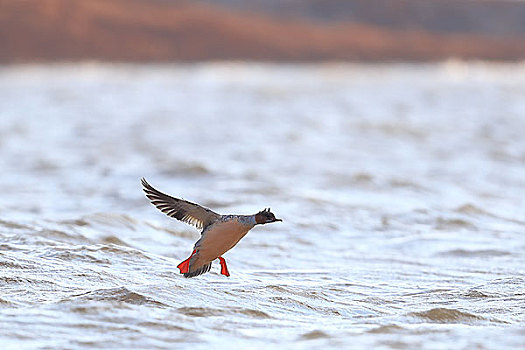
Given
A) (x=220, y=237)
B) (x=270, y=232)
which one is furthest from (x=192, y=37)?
(x=220, y=237)

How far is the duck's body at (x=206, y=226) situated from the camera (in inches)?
184

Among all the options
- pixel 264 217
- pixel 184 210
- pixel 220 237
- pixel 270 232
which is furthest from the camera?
pixel 270 232

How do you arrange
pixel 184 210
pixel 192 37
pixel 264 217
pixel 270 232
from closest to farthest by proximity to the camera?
pixel 264 217
pixel 184 210
pixel 270 232
pixel 192 37

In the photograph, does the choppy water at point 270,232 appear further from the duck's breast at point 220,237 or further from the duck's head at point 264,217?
the duck's head at point 264,217

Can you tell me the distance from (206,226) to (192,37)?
45988 mm

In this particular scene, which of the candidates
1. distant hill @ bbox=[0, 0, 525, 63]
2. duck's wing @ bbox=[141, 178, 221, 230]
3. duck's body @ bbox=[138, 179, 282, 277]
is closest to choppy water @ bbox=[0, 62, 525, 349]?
duck's body @ bbox=[138, 179, 282, 277]

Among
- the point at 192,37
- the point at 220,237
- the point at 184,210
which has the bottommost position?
the point at 220,237

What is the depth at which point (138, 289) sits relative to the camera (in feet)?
17.1

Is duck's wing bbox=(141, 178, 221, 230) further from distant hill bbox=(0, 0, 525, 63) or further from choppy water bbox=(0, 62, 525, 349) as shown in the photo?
distant hill bbox=(0, 0, 525, 63)

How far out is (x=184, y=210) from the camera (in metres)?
4.88

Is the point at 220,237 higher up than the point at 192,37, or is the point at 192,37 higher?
the point at 192,37

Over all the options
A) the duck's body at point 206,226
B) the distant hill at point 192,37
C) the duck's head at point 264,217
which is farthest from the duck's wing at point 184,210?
the distant hill at point 192,37

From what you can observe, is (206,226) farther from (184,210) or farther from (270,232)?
(270,232)

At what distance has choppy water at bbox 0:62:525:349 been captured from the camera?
4.68 meters
